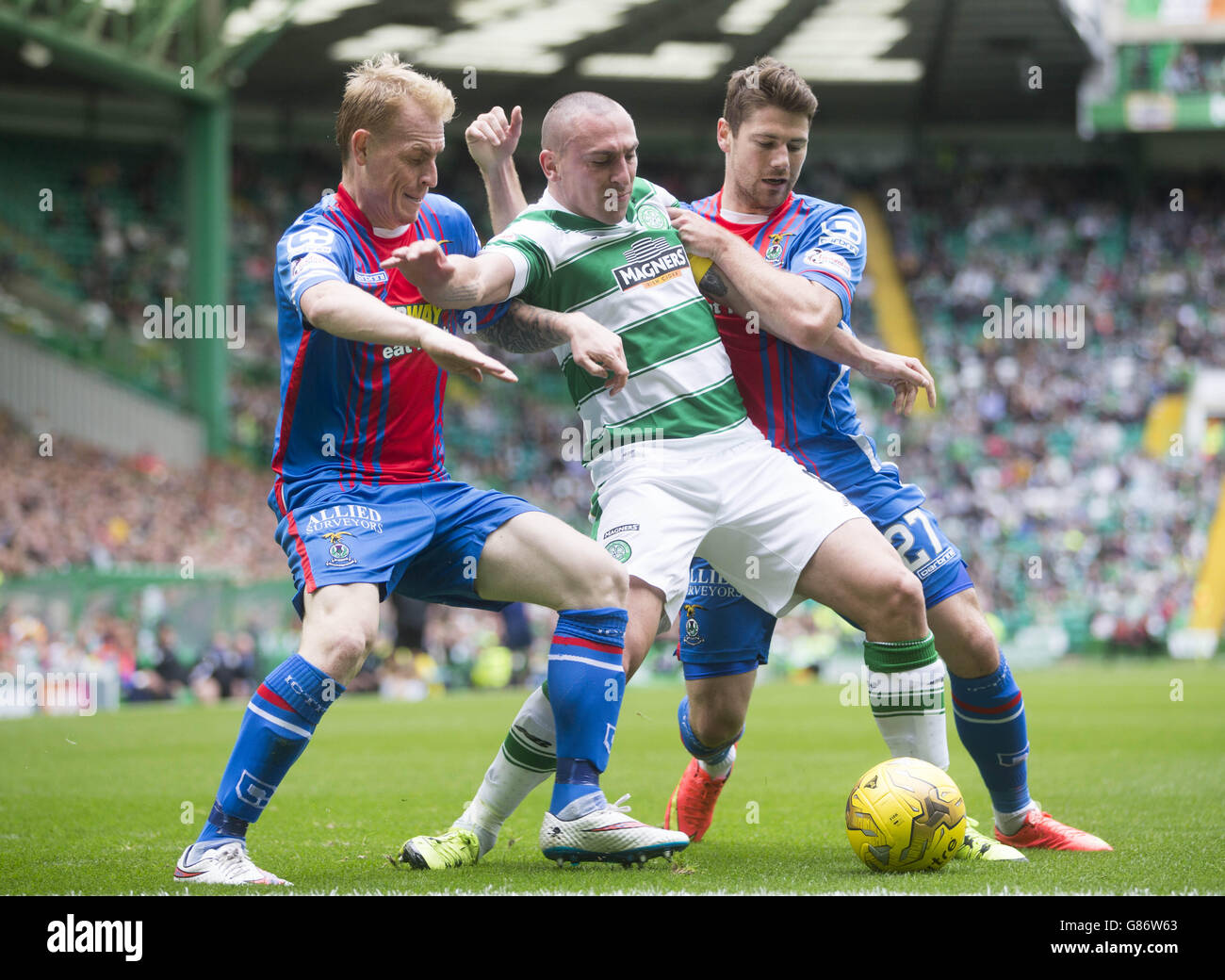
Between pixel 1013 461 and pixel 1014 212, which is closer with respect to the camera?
pixel 1013 461

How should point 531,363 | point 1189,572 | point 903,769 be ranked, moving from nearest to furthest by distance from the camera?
point 903,769, point 1189,572, point 531,363

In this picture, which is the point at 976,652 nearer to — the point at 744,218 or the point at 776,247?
the point at 776,247

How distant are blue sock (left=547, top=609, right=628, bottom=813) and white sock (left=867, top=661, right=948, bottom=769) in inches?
37.8

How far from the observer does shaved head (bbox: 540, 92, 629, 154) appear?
4.58m

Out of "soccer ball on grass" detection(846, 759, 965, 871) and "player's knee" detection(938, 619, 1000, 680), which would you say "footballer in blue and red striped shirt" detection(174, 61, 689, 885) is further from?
"player's knee" detection(938, 619, 1000, 680)

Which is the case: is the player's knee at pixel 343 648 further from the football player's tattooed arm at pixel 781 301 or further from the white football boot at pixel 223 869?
the football player's tattooed arm at pixel 781 301

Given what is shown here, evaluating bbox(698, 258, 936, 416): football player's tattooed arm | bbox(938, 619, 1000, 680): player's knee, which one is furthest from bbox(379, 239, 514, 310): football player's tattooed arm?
bbox(938, 619, 1000, 680): player's knee

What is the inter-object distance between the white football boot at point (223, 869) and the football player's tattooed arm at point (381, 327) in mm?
1543

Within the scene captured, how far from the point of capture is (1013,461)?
28.4 metres

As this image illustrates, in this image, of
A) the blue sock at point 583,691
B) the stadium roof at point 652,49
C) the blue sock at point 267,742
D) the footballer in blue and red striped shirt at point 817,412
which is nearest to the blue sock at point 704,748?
the footballer in blue and red striped shirt at point 817,412

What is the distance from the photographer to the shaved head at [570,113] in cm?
458

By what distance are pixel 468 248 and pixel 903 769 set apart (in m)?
2.33
